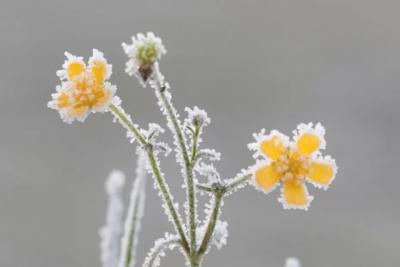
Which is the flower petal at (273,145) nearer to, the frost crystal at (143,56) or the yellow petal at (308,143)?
the yellow petal at (308,143)

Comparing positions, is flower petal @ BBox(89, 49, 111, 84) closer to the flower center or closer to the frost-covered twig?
the frost-covered twig

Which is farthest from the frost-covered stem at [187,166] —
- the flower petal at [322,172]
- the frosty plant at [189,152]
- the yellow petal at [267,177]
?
the flower petal at [322,172]

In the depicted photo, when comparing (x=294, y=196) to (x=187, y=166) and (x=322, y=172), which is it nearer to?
(x=322, y=172)

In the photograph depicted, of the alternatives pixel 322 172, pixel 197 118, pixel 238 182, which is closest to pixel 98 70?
pixel 197 118

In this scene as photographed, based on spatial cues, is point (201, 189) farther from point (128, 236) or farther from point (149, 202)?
point (149, 202)

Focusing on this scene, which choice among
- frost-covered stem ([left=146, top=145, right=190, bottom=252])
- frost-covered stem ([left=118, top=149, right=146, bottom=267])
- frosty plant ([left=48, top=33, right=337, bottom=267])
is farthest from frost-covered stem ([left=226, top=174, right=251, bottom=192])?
frost-covered stem ([left=118, top=149, right=146, bottom=267])

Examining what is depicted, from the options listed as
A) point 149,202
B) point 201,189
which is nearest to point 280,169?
point 201,189
